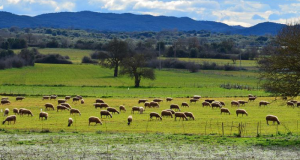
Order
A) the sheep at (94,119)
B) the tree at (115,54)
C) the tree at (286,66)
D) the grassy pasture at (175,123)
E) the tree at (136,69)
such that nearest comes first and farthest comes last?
the tree at (286,66) → the grassy pasture at (175,123) → the sheep at (94,119) → the tree at (136,69) → the tree at (115,54)

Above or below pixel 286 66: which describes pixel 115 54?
below

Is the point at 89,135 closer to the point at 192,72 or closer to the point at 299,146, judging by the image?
the point at 299,146

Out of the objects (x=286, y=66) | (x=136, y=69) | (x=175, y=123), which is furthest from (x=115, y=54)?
(x=286, y=66)

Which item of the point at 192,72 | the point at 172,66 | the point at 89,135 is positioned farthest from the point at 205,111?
the point at 172,66

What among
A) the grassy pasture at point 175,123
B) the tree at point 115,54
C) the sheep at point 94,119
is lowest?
the grassy pasture at point 175,123

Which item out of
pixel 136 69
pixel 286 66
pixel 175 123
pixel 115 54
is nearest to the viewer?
pixel 286 66

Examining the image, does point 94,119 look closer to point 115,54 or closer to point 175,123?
point 175,123

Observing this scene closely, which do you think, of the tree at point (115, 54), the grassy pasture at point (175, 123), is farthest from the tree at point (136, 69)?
the grassy pasture at point (175, 123)

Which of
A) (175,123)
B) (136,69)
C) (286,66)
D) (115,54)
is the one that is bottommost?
(175,123)

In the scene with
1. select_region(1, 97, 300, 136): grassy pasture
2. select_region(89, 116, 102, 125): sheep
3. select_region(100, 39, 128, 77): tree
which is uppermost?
select_region(100, 39, 128, 77): tree

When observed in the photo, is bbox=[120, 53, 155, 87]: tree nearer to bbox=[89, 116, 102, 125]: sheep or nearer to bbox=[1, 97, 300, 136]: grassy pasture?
bbox=[1, 97, 300, 136]: grassy pasture

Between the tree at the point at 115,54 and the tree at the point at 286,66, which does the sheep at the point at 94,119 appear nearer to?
the tree at the point at 286,66

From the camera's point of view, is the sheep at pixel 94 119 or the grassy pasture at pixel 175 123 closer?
the grassy pasture at pixel 175 123

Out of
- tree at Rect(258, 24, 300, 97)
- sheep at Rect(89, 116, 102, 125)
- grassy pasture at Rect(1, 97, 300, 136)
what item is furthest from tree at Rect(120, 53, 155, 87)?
tree at Rect(258, 24, 300, 97)
